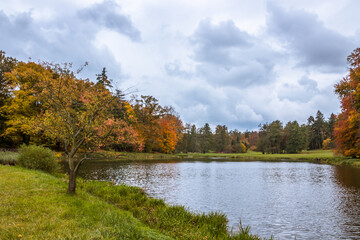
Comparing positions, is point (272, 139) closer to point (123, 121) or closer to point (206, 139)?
point (206, 139)

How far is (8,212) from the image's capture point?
23.7ft

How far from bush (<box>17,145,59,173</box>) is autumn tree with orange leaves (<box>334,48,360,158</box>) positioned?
140 feet


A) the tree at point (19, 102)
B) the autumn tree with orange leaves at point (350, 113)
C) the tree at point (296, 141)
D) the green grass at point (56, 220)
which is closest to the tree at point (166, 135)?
the tree at point (19, 102)

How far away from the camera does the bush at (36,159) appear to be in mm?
19422

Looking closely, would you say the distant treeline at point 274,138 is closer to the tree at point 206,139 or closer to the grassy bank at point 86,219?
the tree at point 206,139

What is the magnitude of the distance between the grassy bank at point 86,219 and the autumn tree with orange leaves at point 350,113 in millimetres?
37389

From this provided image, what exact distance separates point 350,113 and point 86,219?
47474mm

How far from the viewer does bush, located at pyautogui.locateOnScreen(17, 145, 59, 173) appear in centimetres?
1942

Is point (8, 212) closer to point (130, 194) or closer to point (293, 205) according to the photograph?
point (130, 194)

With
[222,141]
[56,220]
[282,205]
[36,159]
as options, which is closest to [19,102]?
[36,159]

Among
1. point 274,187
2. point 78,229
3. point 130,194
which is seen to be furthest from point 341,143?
point 78,229

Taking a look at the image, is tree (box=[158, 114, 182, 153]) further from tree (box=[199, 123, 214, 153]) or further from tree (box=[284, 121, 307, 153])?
tree (box=[284, 121, 307, 153])

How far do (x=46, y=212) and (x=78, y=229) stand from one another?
7.53ft

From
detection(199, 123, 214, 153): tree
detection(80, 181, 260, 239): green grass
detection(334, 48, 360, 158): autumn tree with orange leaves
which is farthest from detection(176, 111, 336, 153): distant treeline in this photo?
detection(80, 181, 260, 239): green grass
